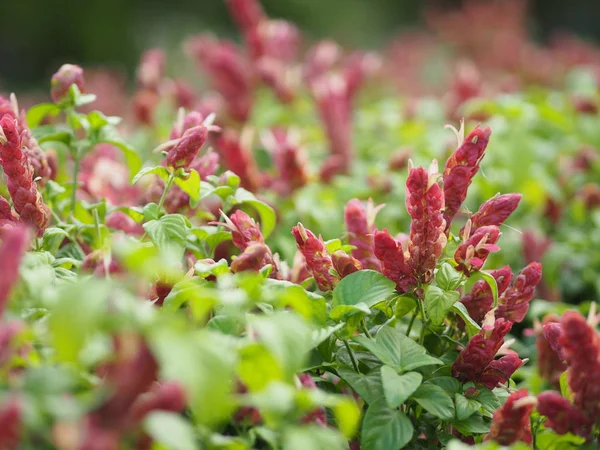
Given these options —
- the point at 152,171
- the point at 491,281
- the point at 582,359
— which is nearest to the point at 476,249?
the point at 491,281

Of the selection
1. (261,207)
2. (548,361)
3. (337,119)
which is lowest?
(548,361)

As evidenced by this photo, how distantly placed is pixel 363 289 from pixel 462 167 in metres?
0.30

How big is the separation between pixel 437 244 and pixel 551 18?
12.5 m

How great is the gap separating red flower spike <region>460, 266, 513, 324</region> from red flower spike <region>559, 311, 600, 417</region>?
0.24 metres

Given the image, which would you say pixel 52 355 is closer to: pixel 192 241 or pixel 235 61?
pixel 192 241

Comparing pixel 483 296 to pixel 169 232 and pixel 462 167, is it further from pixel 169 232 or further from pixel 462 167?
pixel 169 232

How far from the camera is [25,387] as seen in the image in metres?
0.87

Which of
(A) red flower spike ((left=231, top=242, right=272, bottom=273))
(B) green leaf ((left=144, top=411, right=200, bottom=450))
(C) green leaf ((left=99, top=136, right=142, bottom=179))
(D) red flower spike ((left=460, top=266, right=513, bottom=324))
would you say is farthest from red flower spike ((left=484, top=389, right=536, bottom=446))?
(C) green leaf ((left=99, top=136, right=142, bottom=179))

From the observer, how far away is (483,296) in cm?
139

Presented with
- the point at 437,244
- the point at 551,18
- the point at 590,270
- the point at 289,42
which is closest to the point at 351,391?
the point at 437,244

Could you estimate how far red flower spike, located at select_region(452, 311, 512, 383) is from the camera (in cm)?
131

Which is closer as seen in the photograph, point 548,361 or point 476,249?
point 476,249

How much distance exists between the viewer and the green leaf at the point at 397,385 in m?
1.14

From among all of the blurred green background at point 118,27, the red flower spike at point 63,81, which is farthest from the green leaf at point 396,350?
the blurred green background at point 118,27
